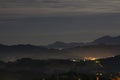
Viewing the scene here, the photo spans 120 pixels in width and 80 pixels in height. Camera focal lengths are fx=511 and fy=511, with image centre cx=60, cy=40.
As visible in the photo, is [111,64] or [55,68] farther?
[111,64]

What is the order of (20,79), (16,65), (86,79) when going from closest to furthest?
(86,79) → (20,79) → (16,65)

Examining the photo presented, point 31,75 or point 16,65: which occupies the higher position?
point 31,75

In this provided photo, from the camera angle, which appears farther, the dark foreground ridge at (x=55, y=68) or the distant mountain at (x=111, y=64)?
the distant mountain at (x=111, y=64)

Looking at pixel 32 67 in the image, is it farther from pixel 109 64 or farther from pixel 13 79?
pixel 13 79

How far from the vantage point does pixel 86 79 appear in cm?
9031

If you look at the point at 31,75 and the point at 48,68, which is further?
the point at 48,68

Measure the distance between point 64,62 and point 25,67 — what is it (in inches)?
626

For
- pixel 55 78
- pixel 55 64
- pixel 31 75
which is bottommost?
pixel 55 64

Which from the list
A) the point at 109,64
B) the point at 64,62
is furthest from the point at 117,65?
the point at 64,62

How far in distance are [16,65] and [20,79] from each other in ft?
153

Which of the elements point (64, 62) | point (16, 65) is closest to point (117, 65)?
point (64, 62)

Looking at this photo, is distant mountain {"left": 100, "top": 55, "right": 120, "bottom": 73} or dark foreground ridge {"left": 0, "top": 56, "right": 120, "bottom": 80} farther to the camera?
distant mountain {"left": 100, "top": 55, "right": 120, "bottom": 73}

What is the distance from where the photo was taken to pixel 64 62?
177875mm

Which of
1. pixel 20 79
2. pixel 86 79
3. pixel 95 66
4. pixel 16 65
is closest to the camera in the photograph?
pixel 86 79
